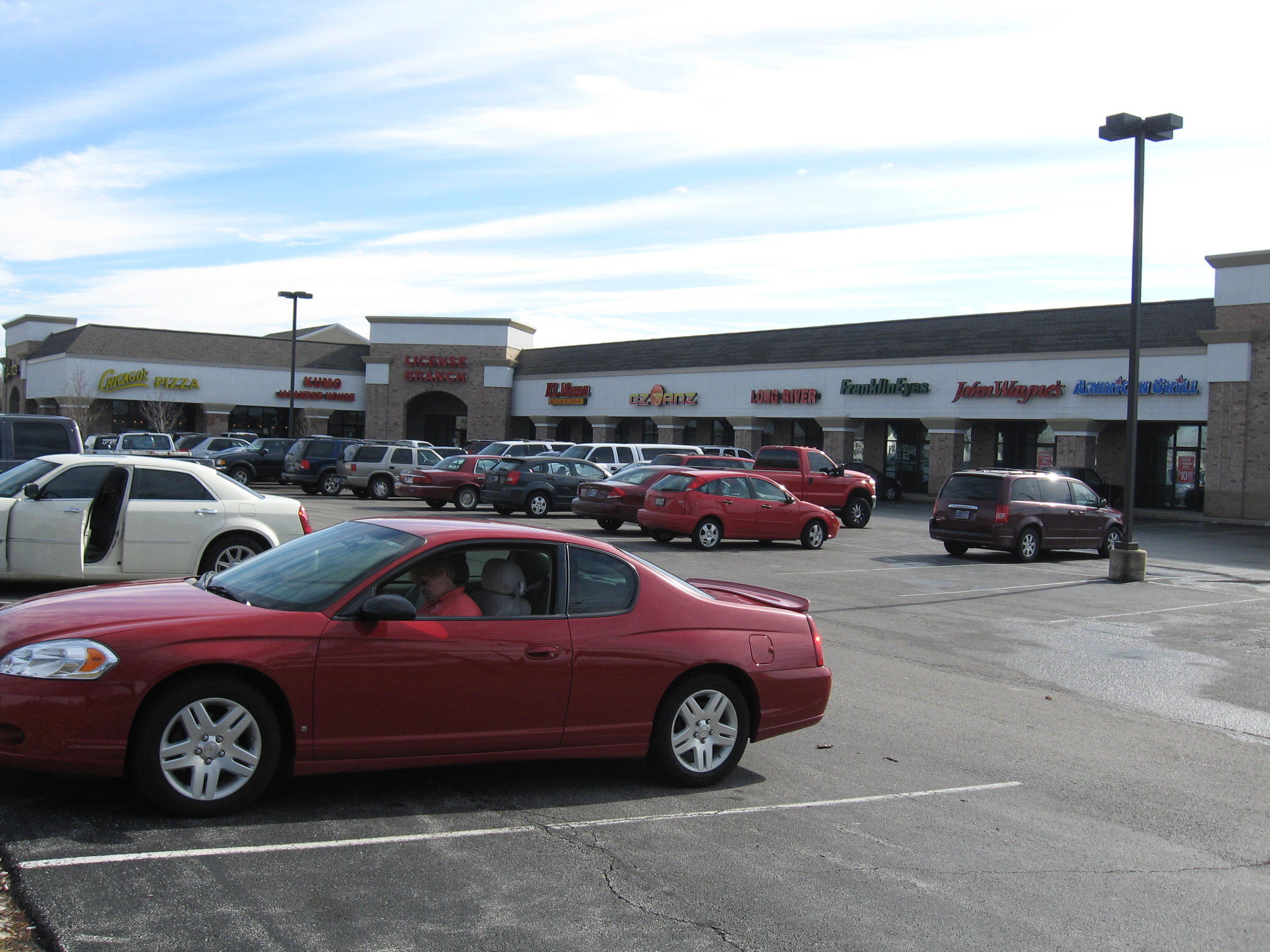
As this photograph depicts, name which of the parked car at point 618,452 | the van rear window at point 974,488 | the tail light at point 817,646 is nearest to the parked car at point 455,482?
the parked car at point 618,452

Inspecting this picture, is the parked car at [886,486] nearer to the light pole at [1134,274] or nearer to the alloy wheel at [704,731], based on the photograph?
the light pole at [1134,274]

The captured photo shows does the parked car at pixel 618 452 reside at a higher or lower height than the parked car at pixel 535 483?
higher

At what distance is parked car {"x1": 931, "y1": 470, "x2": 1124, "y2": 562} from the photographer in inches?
829

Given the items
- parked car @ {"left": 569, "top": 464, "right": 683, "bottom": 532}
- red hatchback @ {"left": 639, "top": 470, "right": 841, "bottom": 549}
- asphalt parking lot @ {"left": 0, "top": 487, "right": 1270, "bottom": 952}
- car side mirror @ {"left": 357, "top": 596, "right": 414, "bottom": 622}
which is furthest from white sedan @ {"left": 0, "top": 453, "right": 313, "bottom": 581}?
parked car @ {"left": 569, "top": 464, "right": 683, "bottom": 532}

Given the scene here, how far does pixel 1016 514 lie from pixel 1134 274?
492 centimetres

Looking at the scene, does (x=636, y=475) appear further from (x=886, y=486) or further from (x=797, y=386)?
(x=797, y=386)

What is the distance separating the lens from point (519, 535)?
242 inches

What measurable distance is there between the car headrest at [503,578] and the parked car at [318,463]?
26.7 m

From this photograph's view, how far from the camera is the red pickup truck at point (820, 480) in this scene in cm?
2747

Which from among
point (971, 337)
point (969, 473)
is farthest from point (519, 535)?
point (971, 337)

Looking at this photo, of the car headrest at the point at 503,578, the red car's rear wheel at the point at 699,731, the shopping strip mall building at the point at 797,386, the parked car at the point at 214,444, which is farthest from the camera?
the parked car at the point at 214,444

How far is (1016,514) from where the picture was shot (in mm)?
21125

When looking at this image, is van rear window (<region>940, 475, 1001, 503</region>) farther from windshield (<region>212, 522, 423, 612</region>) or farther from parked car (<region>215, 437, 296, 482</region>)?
parked car (<region>215, 437, 296, 482</region>)

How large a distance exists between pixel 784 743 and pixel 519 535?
8.40ft
